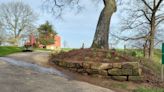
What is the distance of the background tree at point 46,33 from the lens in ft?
170

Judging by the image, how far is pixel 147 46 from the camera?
31.4 m

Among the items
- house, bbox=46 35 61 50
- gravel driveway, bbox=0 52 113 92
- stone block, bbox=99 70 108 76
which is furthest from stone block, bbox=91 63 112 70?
house, bbox=46 35 61 50


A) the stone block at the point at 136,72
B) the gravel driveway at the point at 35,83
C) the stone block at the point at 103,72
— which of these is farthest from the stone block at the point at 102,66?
the gravel driveway at the point at 35,83

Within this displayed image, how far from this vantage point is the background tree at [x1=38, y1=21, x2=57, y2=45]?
51.7 m

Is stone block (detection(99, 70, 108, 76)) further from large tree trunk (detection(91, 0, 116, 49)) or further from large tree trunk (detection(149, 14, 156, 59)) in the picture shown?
large tree trunk (detection(149, 14, 156, 59))

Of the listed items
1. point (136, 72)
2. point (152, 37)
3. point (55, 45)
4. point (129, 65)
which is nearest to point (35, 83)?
point (129, 65)

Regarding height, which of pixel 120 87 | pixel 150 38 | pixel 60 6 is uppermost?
pixel 60 6

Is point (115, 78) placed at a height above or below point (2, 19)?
below

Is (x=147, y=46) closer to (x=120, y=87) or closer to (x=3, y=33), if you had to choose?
(x=120, y=87)

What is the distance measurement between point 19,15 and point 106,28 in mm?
40135

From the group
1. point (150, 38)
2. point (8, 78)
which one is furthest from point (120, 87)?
point (150, 38)

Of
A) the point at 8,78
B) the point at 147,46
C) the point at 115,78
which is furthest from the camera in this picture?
the point at 147,46

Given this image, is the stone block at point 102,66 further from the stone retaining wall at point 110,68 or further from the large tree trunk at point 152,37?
the large tree trunk at point 152,37

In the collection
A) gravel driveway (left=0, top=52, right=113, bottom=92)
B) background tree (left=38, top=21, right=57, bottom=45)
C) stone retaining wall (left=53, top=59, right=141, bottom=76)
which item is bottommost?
gravel driveway (left=0, top=52, right=113, bottom=92)
